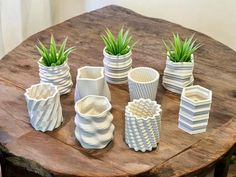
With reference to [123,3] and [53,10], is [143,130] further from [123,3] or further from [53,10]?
[53,10]

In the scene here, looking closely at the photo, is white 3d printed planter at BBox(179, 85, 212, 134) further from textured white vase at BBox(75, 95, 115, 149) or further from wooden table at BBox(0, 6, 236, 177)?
textured white vase at BBox(75, 95, 115, 149)

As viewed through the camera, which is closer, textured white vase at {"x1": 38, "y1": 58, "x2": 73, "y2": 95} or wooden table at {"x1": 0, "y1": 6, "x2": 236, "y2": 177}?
wooden table at {"x1": 0, "y1": 6, "x2": 236, "y2": 177}

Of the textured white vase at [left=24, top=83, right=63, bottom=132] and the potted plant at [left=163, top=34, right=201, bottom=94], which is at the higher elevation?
the potted plant at [left=163, top=34, right=201, bottom=94]

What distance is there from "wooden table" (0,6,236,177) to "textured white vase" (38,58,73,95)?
36mm

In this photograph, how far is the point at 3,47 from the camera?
1700mm

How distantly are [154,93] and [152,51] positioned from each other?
30 cm

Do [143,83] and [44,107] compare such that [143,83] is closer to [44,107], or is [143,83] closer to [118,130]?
[118,130]

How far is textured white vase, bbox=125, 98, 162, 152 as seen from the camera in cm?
92

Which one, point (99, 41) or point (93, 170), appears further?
point (99, 41)

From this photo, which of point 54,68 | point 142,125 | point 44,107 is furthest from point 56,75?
point 142,125

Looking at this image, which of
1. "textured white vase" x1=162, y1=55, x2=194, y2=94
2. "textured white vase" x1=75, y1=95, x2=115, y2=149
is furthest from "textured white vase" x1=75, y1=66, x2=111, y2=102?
"textured white vase" x1=162, y1=55, x2=194, y2=94

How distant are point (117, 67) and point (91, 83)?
14cm

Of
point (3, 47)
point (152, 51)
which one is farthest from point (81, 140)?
point (3, 47)

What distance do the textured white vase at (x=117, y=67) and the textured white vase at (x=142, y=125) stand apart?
0.61 ft
